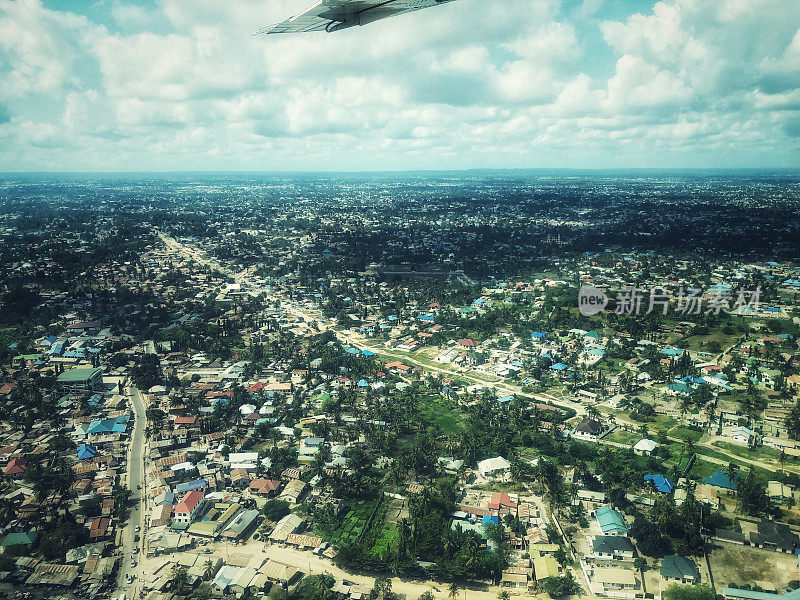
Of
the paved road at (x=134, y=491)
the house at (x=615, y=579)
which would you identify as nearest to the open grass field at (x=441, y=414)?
the house at (x=615, y=579)

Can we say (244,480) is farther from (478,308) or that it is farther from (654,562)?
(478,308)

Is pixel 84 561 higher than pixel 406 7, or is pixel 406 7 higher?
pixel 406 7

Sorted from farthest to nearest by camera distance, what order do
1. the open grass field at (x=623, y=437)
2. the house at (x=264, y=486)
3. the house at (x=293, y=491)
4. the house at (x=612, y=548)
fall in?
1. the open grass field at (x=623, y=437)
2. the house at (x=264, y=486)
3. the house at (x=293, y=491)
4. the house at (x=612, y=548)

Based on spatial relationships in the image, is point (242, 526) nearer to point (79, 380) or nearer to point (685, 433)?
point (79, 380)

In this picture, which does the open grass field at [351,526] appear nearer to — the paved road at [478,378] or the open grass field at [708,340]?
the paved road at [478,378]

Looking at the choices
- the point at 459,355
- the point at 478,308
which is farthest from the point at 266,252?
the point at 459,355
